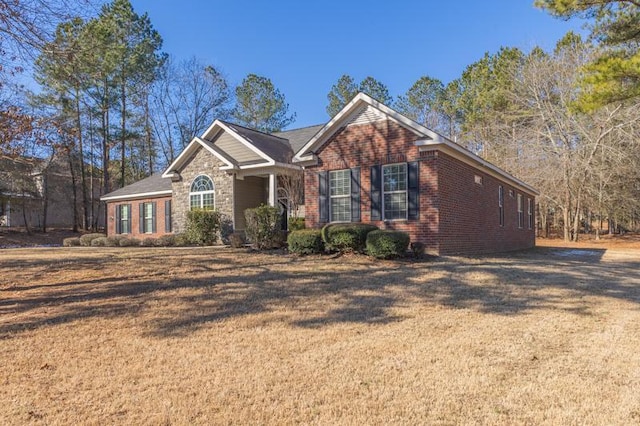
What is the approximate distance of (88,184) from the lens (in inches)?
1441

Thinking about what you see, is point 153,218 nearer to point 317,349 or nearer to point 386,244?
point 386,244

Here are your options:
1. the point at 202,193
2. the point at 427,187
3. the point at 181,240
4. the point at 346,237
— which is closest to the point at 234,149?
the point at 202,193

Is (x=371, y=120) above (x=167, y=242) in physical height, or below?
above

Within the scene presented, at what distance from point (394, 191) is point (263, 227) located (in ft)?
14.0

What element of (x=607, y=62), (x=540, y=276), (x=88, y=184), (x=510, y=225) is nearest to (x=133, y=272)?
(x=540, y=276)

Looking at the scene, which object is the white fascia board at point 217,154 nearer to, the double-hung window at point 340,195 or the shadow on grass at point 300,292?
the double-hung window at point 340,195

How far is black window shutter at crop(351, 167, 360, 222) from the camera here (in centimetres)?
1348

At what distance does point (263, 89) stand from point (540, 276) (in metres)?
33.4

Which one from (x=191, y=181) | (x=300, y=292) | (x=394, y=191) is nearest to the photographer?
(x=300, y=292)

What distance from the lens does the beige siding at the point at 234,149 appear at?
716 inches

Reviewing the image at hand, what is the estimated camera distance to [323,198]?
14.2 m

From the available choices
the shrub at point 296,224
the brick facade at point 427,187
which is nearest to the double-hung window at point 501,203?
the brick facade at point 427,187

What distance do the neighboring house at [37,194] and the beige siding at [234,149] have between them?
438 inches

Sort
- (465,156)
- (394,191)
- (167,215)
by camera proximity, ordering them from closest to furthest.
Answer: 1. (394,191)
2. (465,156)
3. (167,215)
